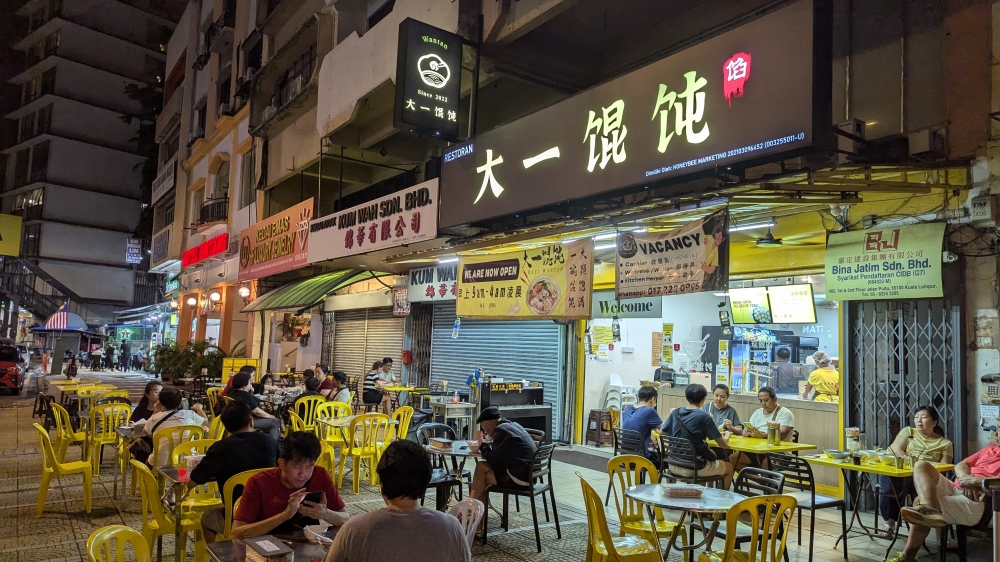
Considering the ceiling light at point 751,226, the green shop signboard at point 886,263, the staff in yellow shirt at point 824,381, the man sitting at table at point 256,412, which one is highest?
the ceiling light at point 751,226

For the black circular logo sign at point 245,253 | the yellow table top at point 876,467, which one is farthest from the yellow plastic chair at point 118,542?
the black circular logo sign at point 245,253

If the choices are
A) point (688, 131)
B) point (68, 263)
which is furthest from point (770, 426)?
point (68, 263)

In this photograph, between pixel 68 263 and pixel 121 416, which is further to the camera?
pixel 68 263

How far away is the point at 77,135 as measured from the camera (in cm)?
3978

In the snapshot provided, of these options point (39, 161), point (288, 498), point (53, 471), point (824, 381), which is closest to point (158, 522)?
point (288, 498)

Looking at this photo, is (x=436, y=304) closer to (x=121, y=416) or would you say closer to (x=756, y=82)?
(x=121, y=416)

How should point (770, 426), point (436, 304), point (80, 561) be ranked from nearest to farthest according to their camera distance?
1. point (80, 561)
2. point (770, 426)
3. point (436, 304)

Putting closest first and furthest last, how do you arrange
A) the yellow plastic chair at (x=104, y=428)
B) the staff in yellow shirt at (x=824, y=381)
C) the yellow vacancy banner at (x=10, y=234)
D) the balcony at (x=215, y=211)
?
the yellow plastic chair at (x=104, y=428), the staff in yellow shirt at (x=824, y=381), the balcony at (x=215, y=211), the yellow vacancy banner at (x=10, y=234)

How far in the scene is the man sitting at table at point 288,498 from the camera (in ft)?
11.7

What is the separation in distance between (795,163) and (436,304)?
11.3 m

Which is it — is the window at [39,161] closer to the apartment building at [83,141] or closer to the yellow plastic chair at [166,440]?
the apartment building at [83,141]

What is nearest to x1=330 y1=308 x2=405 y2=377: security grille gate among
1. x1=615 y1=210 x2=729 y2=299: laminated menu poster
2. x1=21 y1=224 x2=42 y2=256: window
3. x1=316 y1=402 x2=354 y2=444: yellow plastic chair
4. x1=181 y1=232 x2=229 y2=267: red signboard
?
x1=181 y1=232 x2=229 y2=267: red signboard

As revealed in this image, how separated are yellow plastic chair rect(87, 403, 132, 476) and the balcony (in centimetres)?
1463

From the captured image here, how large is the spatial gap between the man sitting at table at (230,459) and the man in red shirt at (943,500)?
18.9 feet
